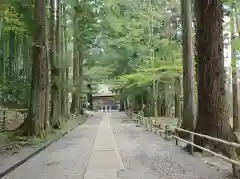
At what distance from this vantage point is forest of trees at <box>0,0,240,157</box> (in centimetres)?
1336

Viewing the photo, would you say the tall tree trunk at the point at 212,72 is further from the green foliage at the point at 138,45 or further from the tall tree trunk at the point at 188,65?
the green foliage at the point at 138,45

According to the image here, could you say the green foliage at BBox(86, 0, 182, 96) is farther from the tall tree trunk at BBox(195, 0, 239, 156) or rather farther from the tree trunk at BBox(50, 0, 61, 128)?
the tall tree trunk at BBox(195, 0, 239, 156)

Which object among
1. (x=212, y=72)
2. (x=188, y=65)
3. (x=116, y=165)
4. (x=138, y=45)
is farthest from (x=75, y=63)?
(x=116, y=165)

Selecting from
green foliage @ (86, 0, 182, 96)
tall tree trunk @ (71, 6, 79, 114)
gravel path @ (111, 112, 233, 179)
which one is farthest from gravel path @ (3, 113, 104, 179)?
tall tree trunk @ (71, 6, 79, 114)

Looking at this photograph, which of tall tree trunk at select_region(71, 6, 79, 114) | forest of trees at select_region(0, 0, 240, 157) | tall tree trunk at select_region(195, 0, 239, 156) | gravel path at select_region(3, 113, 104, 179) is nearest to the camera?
gravel path at select_region(3, 113, 104, 179)

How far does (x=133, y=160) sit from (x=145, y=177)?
118 inches

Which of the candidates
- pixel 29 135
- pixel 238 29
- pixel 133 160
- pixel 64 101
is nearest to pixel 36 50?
pixel 29 135

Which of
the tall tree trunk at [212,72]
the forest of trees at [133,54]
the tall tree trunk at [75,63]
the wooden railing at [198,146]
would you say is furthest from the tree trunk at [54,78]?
the tall tree trunk at [212,72]

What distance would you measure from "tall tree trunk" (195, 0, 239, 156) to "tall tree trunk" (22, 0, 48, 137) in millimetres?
8459

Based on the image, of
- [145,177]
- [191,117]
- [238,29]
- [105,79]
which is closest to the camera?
[145,177]

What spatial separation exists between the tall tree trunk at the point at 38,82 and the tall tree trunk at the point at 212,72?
8459mm

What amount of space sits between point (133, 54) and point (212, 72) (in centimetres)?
2655

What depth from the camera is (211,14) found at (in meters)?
13.3

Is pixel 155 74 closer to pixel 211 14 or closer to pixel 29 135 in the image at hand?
pixel 29 135
